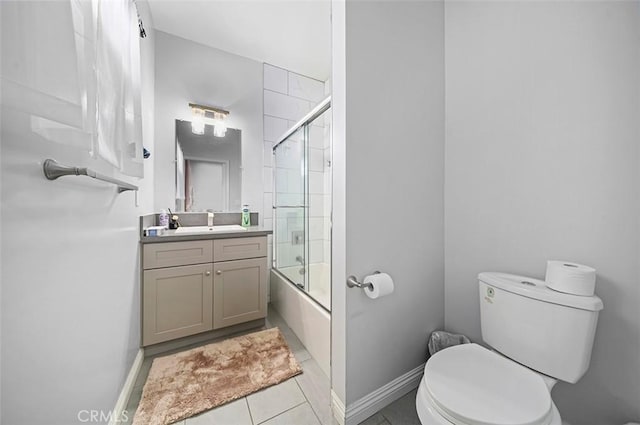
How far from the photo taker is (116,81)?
836 mm

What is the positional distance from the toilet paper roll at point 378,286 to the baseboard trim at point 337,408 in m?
0.56

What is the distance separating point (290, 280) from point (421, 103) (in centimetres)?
166

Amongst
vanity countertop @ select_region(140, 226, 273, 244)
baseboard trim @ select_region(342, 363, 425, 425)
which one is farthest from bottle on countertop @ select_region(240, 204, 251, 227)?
baseboard trim @ select_region(342, 363, 425, 425)

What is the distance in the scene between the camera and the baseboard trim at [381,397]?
1066 mm

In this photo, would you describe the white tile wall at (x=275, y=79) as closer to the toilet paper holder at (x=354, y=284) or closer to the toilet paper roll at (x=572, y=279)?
the toilet paper holder at (x=354, y=284)

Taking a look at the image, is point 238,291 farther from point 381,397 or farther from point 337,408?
point 381,397

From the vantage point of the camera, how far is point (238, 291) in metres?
1.82

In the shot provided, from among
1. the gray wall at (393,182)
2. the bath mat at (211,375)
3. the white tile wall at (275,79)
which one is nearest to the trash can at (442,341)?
the gray wall at (393,182)

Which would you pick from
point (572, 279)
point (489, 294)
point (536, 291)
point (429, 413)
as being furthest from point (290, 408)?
point (572, 279)

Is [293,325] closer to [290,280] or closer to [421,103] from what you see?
[290,280]

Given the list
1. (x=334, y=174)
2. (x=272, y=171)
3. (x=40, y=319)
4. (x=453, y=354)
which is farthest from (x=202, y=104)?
(x=453, y=354)

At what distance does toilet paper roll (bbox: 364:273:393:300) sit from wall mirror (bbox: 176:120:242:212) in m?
1.70

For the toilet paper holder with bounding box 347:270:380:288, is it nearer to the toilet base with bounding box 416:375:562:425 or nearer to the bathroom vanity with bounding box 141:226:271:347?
the toilet base with bounding box 416:375:562:425

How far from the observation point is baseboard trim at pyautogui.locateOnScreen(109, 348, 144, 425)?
102 cm
